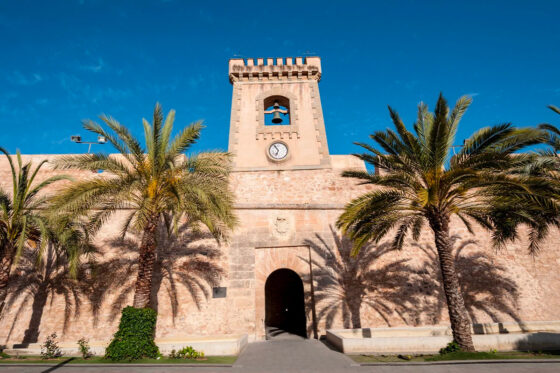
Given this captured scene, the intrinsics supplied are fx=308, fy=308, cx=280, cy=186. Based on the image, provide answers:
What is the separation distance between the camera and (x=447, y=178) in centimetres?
793

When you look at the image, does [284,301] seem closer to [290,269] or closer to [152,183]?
[290,269]

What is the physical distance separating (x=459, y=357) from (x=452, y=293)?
1.53 meters

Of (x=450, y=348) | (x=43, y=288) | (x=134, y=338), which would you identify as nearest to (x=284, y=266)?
→ (x=134, y=338)

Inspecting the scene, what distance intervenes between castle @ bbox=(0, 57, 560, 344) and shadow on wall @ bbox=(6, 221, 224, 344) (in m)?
0.04

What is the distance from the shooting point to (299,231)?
1279 cm

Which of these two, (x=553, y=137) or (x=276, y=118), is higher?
(x=276, y=118)

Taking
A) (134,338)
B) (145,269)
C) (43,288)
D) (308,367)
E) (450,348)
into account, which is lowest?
(308,367)

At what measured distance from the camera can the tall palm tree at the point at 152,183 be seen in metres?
8.45

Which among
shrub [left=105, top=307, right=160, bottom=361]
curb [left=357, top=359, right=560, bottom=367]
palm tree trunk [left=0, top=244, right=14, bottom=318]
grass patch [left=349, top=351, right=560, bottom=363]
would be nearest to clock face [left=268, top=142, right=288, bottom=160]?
shrub [left=105, top=307, right=160, bottom=361]

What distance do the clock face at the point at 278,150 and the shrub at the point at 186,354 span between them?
8685mm

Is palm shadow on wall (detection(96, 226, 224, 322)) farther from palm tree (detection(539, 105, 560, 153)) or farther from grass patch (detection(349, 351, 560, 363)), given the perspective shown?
palm tree (detection(539, 105, 560, 153))

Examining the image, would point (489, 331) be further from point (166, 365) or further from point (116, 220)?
point (116, 220)

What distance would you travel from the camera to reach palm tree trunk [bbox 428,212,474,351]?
7.68 meters

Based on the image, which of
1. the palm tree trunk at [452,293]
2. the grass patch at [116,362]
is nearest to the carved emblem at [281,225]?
the grass patch at [116,362]
